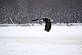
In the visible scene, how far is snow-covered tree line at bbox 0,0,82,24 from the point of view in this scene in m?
18.2

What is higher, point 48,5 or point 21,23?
point 48,5

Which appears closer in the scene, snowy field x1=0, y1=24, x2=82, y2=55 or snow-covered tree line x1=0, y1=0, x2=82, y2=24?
snowy field x1=0, y1=24, x2=82, y2=55

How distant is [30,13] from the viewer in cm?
1848

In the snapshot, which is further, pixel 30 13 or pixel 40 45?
pixel 30 13

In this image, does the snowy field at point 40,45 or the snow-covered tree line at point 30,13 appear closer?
the snowy field at point 40,45

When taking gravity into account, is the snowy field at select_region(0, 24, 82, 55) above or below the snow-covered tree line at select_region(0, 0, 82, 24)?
below

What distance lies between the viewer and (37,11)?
18.7 metres

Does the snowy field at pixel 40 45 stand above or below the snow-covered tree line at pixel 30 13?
below

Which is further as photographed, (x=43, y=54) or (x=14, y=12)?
(x=14, y=12)

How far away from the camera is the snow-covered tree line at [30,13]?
18156mm

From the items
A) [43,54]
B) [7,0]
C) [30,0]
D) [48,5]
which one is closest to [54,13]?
[48,5]

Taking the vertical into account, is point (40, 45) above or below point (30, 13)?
below

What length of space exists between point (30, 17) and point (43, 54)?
1171 centimetres

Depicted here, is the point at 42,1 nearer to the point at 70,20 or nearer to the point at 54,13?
the point at 54,13
